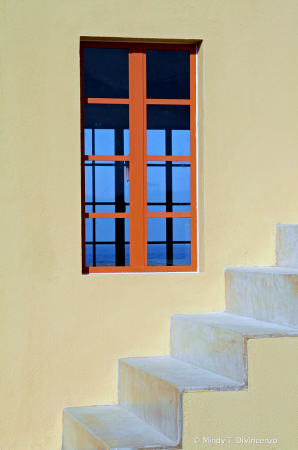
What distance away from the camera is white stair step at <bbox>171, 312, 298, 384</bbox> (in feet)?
8.52

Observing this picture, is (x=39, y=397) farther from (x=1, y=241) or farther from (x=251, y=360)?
(x=251, y=360)

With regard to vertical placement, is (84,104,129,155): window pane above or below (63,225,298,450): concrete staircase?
above

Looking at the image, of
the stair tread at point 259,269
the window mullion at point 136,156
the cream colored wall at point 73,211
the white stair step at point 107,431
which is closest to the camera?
the white stair step at point 107,431

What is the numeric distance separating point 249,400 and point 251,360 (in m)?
0.19

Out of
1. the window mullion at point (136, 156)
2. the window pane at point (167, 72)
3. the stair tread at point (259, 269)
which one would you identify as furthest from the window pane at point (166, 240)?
the stair tread at point (259, 269)

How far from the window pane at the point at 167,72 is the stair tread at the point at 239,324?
2.40m

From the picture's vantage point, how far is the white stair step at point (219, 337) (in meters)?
2.60

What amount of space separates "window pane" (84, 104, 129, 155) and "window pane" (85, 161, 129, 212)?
1.14 feet

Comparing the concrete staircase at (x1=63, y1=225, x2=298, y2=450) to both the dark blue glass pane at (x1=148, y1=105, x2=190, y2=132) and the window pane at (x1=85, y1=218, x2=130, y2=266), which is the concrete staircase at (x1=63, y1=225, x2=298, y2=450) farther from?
the window pane at (x1=85, y1=218, x2=130, y2=266)

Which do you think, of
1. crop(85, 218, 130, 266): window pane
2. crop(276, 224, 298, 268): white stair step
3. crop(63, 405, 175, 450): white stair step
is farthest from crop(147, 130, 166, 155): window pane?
crop(63, 405, 175, 450): white stair step

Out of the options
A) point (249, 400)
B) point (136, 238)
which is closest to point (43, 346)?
point (136, 238)

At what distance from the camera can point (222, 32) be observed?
138 inches

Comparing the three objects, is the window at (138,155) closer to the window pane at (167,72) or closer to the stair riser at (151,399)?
the window pane at (167,72)

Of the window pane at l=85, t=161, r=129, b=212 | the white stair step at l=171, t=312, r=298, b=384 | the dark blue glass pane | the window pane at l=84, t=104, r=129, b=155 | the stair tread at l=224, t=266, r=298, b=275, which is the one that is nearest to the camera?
the white stair step at l=171, t=312, r=298, b=384
